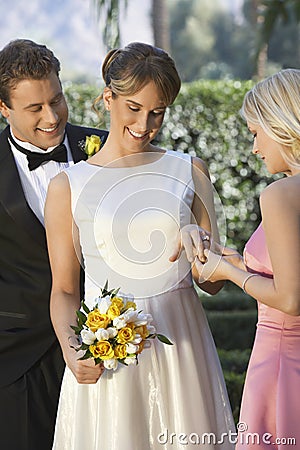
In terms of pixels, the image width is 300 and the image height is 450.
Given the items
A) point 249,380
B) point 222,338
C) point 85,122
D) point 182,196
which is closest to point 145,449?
point 249,380

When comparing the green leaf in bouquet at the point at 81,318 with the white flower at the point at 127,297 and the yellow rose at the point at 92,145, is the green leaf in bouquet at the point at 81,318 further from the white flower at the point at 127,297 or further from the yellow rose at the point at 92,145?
the yellow rose at the point at 92,145

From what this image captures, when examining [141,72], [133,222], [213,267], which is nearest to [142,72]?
[141,72]

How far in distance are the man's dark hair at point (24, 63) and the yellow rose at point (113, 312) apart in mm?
1268

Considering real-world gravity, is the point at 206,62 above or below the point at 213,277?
above

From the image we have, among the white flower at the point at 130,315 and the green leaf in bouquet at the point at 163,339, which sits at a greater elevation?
the white flower at the point at 130,315

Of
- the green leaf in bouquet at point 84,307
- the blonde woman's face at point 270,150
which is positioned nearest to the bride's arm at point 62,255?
the green leaf in bouquet at point 84,307

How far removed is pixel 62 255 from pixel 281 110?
0.99m

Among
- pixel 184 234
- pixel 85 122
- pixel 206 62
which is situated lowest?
pixel 184 234

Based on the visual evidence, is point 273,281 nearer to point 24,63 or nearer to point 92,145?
point 92,145

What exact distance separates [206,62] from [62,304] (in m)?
46.3

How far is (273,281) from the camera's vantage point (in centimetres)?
306

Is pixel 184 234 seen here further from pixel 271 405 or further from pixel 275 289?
pixel 271 405

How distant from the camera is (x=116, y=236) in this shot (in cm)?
348

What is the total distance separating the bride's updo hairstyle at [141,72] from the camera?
3.40 metres
